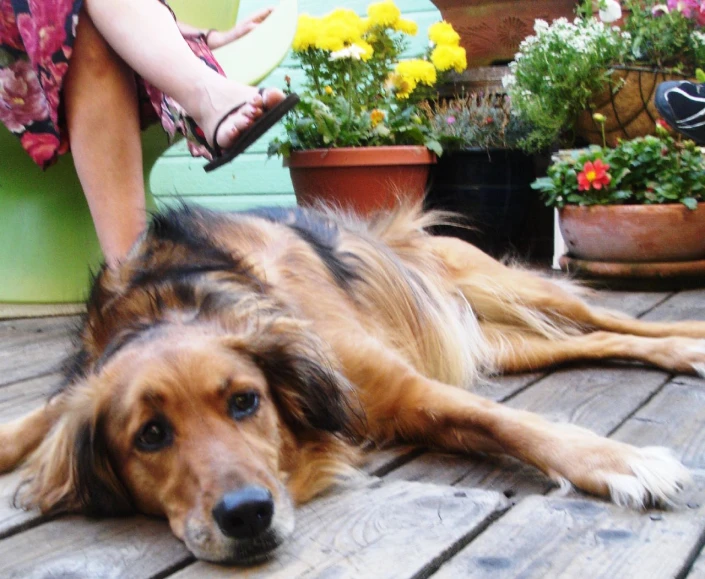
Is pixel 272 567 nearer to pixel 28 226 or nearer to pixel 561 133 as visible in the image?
pixel 28 226

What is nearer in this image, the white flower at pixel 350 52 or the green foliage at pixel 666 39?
the green foliage at pixel 666 39

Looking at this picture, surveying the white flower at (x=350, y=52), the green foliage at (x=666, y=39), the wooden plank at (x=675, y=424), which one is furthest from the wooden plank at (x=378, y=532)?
the green foliage at (x=666, y=39)

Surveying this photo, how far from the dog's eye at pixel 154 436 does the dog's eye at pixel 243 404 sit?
0.39 feet

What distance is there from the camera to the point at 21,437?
199cm

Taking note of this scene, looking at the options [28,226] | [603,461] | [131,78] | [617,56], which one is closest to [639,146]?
[617,56]

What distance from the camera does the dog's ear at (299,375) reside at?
5.87ft

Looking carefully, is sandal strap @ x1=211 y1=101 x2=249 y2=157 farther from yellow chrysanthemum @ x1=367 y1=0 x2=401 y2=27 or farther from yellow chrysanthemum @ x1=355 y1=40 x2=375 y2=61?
yellow chrysanthemum @ x1=367 y1=0 x2=401 y2=27

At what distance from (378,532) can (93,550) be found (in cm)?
49

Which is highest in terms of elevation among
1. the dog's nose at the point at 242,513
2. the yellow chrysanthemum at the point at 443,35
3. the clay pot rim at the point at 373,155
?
the yellow chrysanthemum at the point at 443,35

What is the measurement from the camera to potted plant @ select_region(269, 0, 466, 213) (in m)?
3.90

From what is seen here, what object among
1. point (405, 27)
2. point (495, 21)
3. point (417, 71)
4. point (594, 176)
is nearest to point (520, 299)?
point (594, 176)

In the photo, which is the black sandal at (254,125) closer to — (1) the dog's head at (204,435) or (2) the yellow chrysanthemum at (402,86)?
(1) the dog's head at (204,435)

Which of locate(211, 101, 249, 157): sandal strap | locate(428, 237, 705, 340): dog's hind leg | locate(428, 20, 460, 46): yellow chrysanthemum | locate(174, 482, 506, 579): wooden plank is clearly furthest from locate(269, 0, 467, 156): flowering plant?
locate(174, 482, 506, 579): wooden plank

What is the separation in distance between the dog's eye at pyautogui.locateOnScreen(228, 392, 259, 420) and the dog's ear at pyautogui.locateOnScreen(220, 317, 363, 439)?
119 mm
